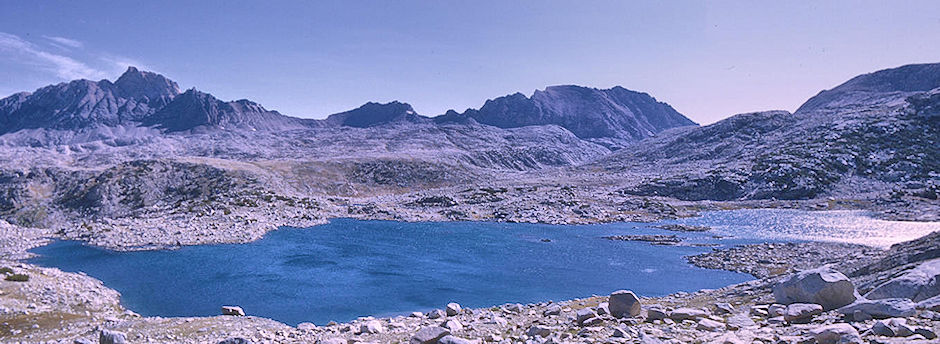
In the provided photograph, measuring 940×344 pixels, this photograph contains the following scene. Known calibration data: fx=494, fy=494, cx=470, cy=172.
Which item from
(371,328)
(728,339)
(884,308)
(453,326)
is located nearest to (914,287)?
(884,308)

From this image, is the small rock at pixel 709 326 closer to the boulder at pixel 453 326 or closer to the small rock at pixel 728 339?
the small rock at pixel 728 339

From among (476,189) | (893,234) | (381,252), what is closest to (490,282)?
(381,252)

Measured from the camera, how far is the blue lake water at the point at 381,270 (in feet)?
157

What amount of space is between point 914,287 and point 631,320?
9801mm

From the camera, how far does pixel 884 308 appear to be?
15047 millimetres

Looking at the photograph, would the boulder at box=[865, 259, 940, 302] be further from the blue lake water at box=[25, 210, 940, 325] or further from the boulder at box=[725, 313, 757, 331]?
the blue lake water at box=[25, 210, 940, 325]

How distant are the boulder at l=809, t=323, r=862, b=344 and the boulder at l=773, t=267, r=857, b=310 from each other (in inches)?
209

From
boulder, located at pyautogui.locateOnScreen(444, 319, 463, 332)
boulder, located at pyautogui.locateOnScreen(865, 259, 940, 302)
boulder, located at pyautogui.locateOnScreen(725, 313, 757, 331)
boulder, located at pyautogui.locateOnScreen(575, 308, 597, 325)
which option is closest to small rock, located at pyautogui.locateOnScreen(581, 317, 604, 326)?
boulder, located at pyautogui.locateOnScreen(575, 308, 597, 325)

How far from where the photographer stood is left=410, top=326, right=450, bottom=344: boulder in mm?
17453

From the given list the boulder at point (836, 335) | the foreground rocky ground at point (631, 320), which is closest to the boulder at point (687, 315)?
the foreground rocky ground at point (631, 320)

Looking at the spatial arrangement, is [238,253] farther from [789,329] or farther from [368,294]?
[789,329]

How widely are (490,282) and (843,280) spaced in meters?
42.3

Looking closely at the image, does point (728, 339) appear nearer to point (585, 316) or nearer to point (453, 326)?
point (585, 316)

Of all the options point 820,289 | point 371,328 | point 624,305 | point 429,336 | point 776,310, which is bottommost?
point 371,328
